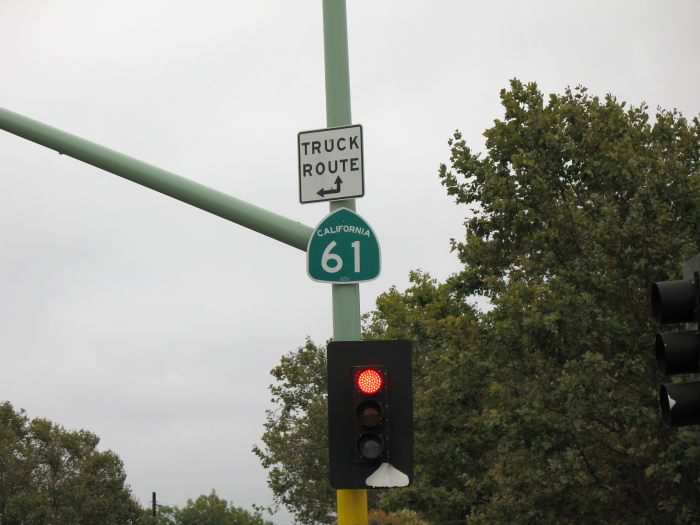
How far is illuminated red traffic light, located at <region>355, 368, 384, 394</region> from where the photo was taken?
7.52 m

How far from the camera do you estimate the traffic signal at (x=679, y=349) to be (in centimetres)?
611

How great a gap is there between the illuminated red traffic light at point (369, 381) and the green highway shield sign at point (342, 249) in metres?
0.90

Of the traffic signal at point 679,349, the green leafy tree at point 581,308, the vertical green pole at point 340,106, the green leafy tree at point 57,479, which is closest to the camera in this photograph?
the traffic signal at point 679,349

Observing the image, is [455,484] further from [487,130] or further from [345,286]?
[345,286]

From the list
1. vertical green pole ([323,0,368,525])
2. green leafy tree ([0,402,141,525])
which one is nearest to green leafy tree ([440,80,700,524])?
vertical green pole ([323,0,368,525])

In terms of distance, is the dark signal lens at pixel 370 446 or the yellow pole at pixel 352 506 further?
the yellow pole at pixel 352 506

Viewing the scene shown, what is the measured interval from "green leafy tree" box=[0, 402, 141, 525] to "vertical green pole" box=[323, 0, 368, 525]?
3023 inches

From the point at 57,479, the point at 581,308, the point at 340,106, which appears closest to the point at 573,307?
the point at 581,308

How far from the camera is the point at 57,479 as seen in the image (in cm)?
8475

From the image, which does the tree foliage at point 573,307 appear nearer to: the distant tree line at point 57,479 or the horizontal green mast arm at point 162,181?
the horizontal green mast arm at point 162,181

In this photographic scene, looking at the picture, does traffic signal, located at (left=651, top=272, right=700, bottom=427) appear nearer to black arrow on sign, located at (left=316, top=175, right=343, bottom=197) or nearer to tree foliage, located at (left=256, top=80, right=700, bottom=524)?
black arrow on sign, located at (left=316, top=175, right=343, bottom=197)

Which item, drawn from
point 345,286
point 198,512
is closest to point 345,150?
point 345,286

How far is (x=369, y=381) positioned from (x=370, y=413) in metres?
0.21

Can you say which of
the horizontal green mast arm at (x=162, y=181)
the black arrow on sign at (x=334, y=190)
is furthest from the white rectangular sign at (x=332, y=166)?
the horizontal green mast arm at (x=162, y=181)
